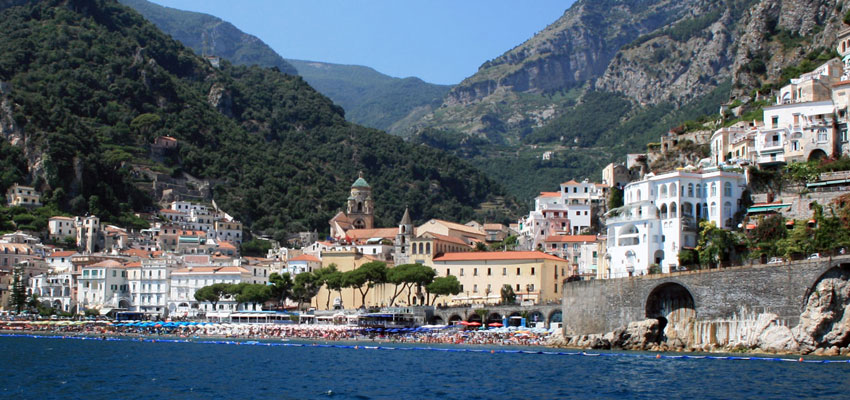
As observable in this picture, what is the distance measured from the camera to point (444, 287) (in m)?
84.3

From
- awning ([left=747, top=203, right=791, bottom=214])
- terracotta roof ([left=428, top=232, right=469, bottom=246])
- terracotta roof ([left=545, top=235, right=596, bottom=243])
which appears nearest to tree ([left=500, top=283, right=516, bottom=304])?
terracotta roof ([left=545, top=235, right=596, bottom=243])

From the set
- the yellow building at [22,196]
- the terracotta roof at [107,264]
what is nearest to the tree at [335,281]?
the terracotta roof at [107,264]

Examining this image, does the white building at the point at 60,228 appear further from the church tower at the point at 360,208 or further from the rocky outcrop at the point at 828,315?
the rocky outcrop at the point at 828,315

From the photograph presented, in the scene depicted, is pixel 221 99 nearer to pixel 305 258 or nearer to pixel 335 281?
pixel 305 258

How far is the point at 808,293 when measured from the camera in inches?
1932

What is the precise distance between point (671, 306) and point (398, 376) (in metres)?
18.8

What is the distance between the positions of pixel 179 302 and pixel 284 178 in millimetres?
44864

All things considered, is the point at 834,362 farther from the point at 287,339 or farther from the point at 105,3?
the point at 105,3

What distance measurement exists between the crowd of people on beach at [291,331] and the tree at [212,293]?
5962 millimetres

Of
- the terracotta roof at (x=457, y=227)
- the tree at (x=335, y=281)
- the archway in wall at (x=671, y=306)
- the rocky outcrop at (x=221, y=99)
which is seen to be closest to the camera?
the archway in wall at (x=671, y=306)

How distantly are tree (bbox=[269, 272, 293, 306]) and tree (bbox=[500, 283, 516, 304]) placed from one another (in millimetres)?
19400

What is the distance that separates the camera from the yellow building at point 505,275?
84750 mm

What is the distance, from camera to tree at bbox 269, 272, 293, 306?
297 ft

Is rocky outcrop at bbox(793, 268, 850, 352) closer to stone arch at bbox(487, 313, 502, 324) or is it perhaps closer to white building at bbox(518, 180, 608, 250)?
stone arch at bbox(487, 313, 502, 324)
